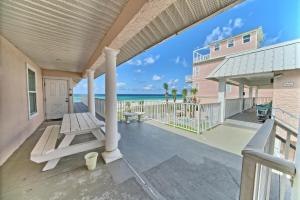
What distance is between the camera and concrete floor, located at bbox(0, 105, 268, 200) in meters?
1.70

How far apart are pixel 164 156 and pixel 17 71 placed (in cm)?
434

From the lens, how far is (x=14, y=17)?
1833mm

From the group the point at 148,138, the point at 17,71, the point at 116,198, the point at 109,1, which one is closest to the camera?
the point at 109,1

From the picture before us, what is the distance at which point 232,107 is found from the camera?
6.42 meters

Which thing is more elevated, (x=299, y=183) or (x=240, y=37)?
(x=240, y=37)

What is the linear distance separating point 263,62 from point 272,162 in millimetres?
5862

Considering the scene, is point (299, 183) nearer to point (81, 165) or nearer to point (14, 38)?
point (81, 165)

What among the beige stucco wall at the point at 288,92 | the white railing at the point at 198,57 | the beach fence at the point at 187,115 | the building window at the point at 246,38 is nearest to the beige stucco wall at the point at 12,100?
the beach fence at the point at 187,115

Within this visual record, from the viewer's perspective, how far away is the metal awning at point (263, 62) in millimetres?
4219

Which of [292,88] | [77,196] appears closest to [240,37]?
[292,88]

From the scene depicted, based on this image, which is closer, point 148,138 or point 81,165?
point 81,165

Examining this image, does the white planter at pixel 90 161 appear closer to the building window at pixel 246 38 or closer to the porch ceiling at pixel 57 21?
the porch ceiling at pixel 57 21

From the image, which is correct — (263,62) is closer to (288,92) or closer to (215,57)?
(288,92)

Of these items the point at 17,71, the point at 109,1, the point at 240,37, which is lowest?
the point at 17,71
